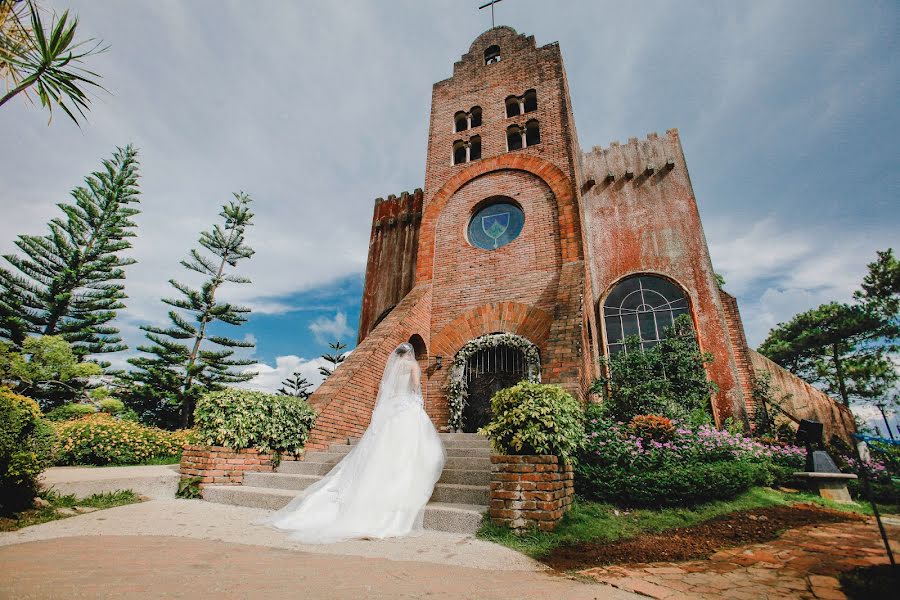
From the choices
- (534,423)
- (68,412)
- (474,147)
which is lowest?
(534,423)

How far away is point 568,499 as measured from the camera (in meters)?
4.09

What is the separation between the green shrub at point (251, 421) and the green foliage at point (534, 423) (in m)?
3.32

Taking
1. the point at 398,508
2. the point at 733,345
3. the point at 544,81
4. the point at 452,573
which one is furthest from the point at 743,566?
the point at 544,81

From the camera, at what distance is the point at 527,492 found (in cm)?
372

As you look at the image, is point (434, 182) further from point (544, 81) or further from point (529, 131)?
point (544, 81)

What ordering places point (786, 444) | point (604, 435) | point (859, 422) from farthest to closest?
1. point (786, 444)
2. point (604, 435)
3. point (859, 422)

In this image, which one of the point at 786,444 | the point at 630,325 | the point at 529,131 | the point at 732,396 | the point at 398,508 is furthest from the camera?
the point at 529,131

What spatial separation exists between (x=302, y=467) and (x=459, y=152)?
892 centimetres

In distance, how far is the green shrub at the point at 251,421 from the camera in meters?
5.45

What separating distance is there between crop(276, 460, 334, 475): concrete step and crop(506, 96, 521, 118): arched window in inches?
391

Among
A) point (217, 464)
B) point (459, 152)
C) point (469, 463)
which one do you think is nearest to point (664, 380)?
point (469, 463)

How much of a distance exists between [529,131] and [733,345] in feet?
23.5

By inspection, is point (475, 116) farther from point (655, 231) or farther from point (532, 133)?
point (655, 231)

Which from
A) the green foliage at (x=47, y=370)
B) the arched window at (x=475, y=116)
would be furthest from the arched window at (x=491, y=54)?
the green foliage at (x=47, y=370)
